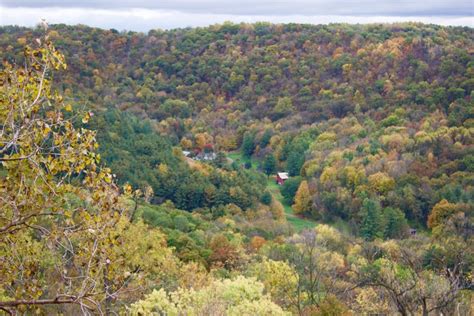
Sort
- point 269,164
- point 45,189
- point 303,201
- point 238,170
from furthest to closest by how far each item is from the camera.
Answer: point 269,164, point 238,170, point 303,201, point 45,189

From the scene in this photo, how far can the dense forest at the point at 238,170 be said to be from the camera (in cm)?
529

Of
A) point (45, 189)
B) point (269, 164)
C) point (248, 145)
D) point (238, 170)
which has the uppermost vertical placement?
point (45, 189)

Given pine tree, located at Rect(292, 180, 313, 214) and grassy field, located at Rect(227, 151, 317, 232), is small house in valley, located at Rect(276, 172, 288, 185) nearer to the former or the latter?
grassy field, located at Rect(227, 151, 317, 232)

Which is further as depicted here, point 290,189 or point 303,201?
point 290,189

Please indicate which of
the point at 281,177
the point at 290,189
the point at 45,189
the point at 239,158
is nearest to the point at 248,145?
the point at 239,158

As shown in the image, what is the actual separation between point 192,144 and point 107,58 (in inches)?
1088

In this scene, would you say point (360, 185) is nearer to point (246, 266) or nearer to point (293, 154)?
point (293, 154)

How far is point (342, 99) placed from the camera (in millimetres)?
75062

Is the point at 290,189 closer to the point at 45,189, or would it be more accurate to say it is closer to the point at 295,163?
the point at 295,163

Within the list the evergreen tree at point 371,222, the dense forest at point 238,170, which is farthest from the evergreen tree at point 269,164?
the evergreen tree at point 371,222

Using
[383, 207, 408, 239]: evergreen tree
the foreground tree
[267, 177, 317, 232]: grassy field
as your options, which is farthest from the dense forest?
[267, 177, 317, 232]: grassy field

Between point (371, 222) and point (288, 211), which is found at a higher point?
point (371, 222)

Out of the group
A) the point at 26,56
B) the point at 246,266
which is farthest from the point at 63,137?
the point at 246,266

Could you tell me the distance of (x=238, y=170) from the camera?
5325cm
